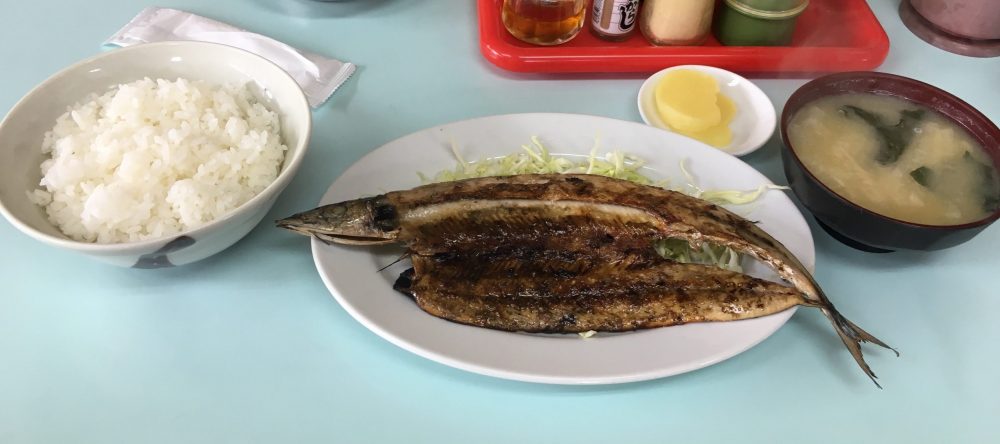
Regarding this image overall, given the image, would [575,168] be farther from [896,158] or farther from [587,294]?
[896,158]

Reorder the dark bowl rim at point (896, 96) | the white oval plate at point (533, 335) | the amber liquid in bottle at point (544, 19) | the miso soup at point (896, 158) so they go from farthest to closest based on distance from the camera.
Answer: the amber liquid in bottle at point (544, 19) < the miso soup at point (896, 158) < the dark bowl rim at point (896, 96) < the white oval plate at point (533, 335)

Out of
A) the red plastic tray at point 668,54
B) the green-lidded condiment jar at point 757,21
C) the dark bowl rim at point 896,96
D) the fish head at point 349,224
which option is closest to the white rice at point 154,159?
the fish head at point 349,224

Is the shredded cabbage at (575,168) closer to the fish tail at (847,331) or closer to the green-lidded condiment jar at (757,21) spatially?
the fish tail at (847,331)

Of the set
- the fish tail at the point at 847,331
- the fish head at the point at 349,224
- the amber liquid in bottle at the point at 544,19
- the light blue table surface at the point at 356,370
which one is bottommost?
the light blue table surface at the point at 356,370

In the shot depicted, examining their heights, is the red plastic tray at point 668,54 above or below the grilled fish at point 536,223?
above

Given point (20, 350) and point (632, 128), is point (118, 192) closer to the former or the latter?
point (20, 350)

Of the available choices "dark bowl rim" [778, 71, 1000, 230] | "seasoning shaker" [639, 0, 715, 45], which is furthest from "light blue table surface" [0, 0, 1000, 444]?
"seasoning shaker" [639, 0, 715, 45]
